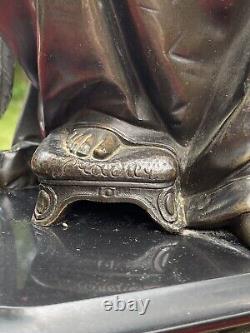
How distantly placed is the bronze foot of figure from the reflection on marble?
34 mm

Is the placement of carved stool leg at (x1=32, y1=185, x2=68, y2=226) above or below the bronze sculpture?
below

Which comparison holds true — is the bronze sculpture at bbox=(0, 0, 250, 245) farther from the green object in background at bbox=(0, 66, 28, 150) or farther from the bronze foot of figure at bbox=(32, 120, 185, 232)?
the green object in background at bbox=(0, 66, 28, 150)

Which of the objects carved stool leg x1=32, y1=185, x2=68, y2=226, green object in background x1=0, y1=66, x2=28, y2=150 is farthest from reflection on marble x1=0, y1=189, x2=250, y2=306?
green object in background x1=0, y1=66, x2=28, y2=150

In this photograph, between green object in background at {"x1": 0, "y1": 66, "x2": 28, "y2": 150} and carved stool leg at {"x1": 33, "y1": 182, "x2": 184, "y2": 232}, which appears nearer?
carved stool leg at {"x1": 33, "y1": 182, "x2": 184, "y2": 232}

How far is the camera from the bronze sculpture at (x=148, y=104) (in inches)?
34.6

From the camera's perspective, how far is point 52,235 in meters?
0.91

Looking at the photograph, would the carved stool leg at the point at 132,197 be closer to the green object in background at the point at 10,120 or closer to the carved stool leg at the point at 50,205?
the carved stool leg at the point at 50,205

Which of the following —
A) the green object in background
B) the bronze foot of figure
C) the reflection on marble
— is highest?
the bronze foot of figure

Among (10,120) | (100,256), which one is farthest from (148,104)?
(10,120)

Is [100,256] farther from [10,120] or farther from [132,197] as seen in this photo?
[10,120]

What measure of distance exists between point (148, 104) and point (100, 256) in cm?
24

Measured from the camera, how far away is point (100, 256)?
85cm

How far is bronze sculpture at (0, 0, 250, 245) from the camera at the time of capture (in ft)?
2.89

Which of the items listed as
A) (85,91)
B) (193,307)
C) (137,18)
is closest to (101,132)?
(85,91)
